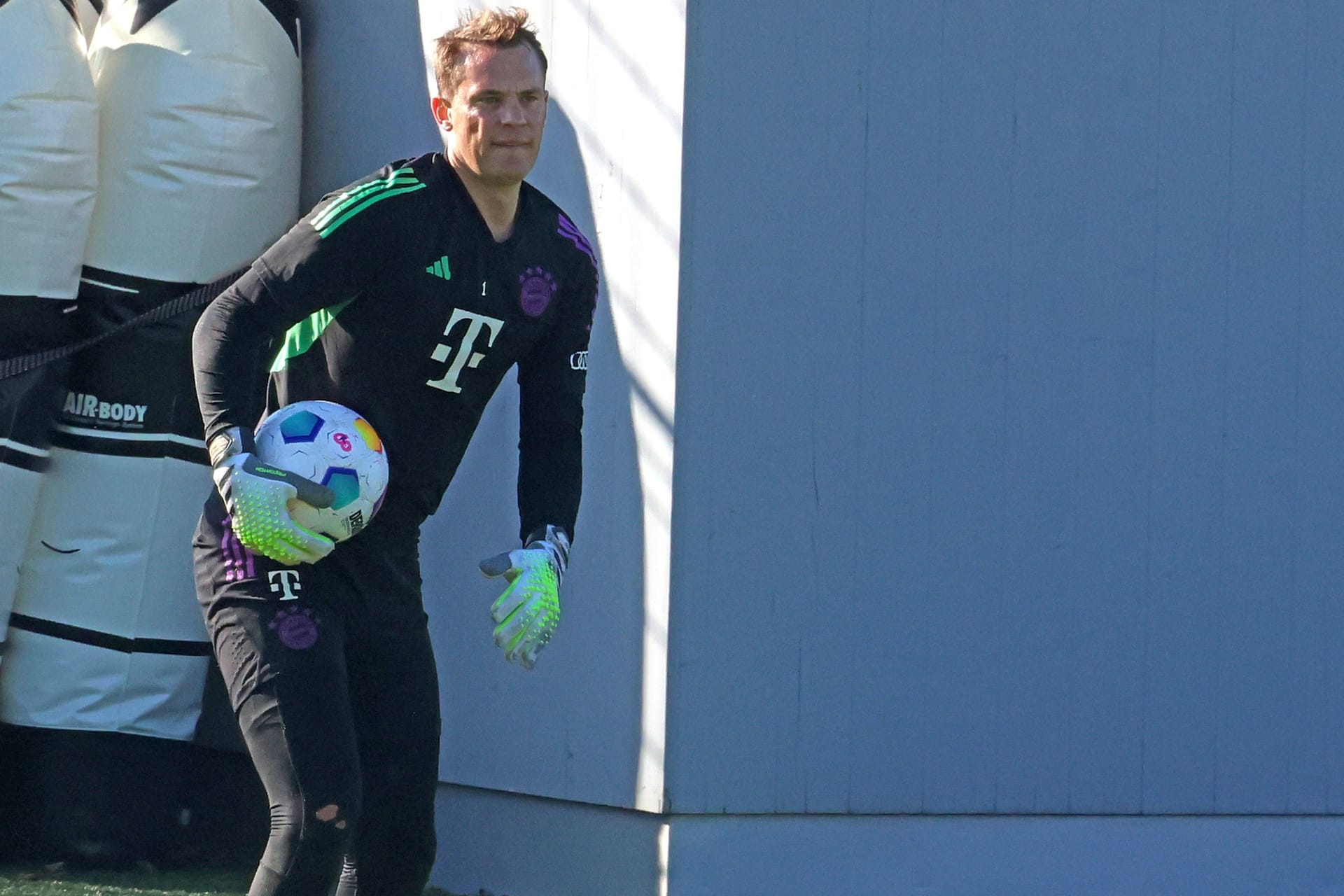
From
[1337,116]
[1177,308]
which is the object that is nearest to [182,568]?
[1177,308]

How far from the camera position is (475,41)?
13.8ft

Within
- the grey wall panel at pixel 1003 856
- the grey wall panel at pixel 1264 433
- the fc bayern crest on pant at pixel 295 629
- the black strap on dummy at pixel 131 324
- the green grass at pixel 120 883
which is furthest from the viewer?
the grey wall panel at pixel 1264 433

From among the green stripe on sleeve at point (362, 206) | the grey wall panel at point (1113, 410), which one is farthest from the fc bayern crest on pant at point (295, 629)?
the grey wall panel at point (1113, 410)

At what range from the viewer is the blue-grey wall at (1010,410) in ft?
19.8

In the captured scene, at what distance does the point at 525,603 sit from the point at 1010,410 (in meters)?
2.92

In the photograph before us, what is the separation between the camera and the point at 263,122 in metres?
6.99

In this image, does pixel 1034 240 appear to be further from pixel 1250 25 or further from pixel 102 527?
pixel 102 527

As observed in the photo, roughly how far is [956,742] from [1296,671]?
60.2 inches

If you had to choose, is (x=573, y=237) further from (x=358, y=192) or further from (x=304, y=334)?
(x=304, y=334)

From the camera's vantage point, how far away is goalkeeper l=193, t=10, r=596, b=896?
3814 millimetres

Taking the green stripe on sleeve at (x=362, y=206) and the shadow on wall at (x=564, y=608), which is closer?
the green stripe on sleeve at (x=362, y=206)

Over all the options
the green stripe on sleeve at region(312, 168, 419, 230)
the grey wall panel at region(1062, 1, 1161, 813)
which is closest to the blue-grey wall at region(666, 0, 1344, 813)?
the grey wall panel at region(1062, 1, 1161, 813)

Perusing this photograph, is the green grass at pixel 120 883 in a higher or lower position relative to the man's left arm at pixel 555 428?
lower

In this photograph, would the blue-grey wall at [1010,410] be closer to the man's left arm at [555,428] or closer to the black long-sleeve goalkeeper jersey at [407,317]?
the man's left arm at [555,428]
